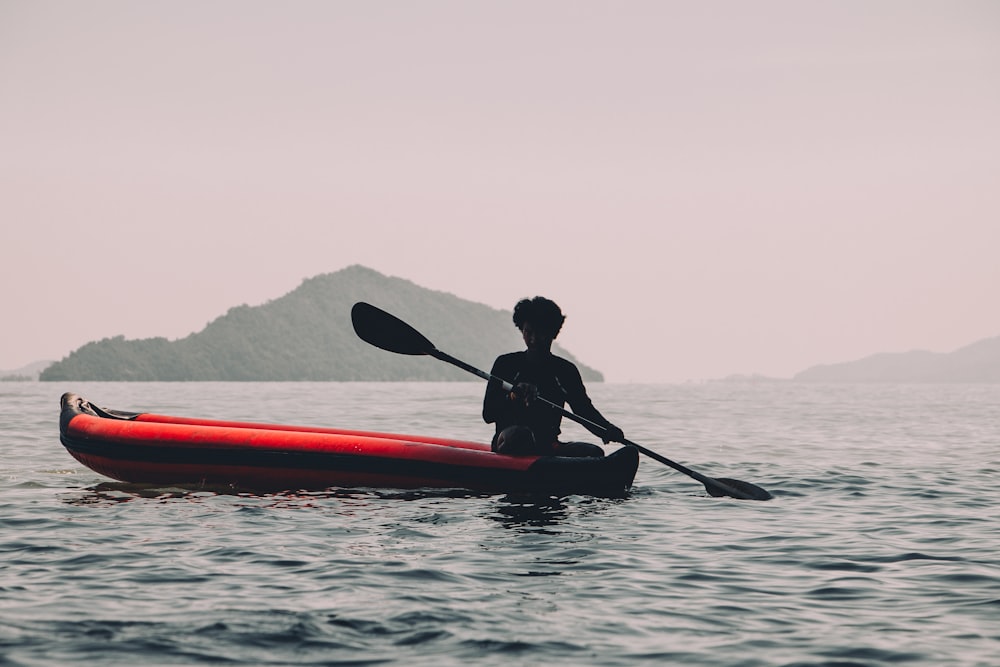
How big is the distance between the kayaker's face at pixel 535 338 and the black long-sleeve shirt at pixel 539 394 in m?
0.09

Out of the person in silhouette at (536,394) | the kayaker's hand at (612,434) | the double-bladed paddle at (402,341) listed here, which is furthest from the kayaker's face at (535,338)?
the double-bladed paddle at (402,341)

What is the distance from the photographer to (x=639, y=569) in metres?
5.78

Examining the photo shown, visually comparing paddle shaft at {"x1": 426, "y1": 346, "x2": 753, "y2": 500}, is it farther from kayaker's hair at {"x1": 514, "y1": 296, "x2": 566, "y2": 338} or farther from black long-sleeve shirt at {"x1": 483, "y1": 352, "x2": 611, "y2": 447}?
kayaker's hair at {"x1": 514, "y1": 296, "x2": 566, "y2": 338}

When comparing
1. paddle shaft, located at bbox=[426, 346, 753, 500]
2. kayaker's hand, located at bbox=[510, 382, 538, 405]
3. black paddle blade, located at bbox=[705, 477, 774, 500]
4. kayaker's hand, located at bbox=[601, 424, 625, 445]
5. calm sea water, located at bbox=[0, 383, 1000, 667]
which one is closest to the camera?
calm sea water, located at bbox=[0, 383, 1000, 667]

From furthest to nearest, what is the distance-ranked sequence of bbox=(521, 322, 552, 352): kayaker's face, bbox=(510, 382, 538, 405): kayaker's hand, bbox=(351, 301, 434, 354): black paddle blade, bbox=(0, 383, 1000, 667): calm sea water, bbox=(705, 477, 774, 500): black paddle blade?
bbox=(351, 301, 434, 354): black paddle blade, bbox=(705, 477, 774, 500): black paddle blade, bbox=(521, 322, 552, 352): kayaker's face, bbox=(510, 382, 538, 405): kayaker's hand, bbox=(0, 383, 1000, 667): calm sea water

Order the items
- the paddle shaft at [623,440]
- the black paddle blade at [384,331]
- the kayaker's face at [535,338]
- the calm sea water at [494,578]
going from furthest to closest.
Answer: the black paddle blade at [384,331] → the paddle shaft at [623,440] → the kayaker's face at [535,338] → the calm sea water at [494,578]

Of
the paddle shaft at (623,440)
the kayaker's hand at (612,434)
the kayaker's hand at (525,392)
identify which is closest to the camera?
the kayaker's hand at (525,392)

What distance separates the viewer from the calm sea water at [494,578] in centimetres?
415

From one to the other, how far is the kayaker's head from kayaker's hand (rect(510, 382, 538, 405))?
1.21 feet

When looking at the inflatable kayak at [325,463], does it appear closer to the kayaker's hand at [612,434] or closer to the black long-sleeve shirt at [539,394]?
the kayaker's hand at [612,434]

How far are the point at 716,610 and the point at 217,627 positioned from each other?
7.58ft

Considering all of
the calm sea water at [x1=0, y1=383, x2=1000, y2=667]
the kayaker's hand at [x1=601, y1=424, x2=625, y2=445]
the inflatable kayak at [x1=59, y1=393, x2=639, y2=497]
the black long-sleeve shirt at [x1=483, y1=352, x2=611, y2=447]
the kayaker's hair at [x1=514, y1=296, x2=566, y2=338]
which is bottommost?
the calm sea water at [x1=0, y1=383, x2=1000, y2=667]

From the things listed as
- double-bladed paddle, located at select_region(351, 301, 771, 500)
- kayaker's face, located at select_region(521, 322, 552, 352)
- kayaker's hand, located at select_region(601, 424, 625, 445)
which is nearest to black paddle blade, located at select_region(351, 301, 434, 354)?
double-bladed paddle, located at select_region(351, 301, 771, 500)

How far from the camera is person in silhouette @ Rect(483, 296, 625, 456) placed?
8.10 metres
